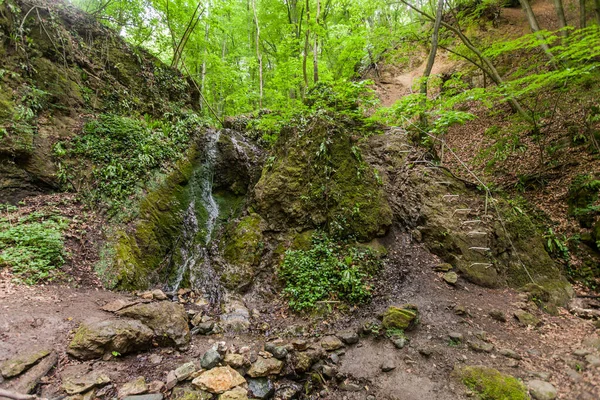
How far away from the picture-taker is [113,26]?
10656 mm

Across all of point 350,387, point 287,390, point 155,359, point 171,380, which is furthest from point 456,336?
point 155,359

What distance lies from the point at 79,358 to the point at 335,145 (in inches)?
261

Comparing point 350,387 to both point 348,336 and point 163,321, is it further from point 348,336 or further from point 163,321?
point 163,321

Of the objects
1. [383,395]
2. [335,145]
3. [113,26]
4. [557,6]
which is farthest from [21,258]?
[557,6]

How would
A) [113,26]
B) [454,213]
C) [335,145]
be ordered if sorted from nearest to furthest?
[454,213] < [335,145] < [113,26]

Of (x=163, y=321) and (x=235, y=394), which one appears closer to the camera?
(x=235, y=394)

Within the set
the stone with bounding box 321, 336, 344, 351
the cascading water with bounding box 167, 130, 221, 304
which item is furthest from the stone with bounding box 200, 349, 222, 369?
the cascading water with bounding box 167, 130, 221, 304

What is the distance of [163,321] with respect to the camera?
4.41 meters

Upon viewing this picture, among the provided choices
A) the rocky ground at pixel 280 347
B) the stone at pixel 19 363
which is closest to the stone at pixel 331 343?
the rocky ground at pixel 280 347

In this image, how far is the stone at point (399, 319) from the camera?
4.57 m

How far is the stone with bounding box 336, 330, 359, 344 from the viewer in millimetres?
4451

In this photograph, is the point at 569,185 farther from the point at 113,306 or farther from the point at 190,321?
the point at 113,306

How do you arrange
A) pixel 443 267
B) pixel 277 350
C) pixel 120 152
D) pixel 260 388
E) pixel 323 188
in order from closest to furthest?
1. pixel 260 388
2. pixel 277 350
3. pixel 443 267
4. pixel 323 188
5. pixel 120 152

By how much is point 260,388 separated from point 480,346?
139 inches
